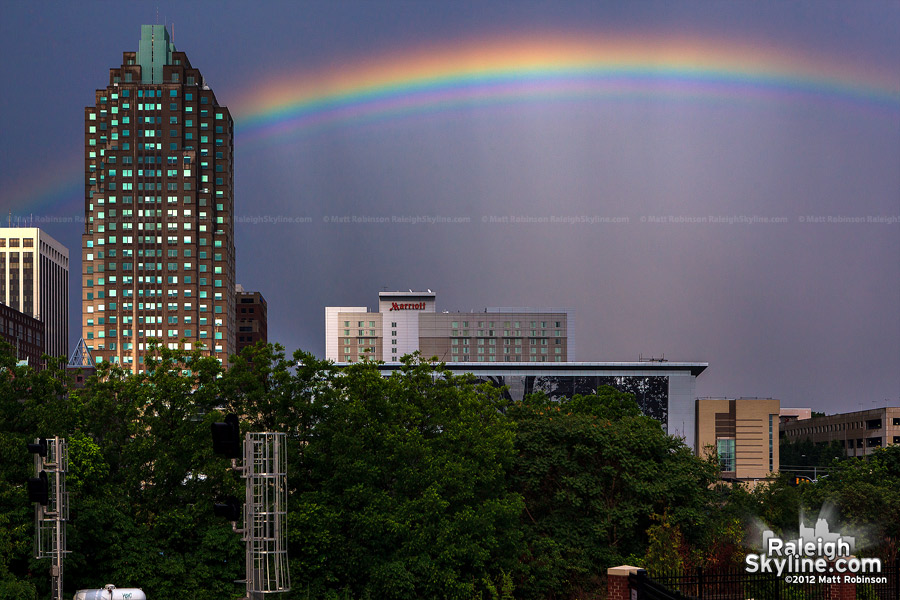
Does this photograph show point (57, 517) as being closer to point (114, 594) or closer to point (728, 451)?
point (114, 594)

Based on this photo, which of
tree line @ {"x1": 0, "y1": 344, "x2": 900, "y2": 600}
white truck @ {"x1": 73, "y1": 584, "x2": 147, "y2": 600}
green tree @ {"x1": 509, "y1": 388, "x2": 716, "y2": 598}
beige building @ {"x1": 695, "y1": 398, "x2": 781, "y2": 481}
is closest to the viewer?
white truck @ {"x1": 73, "y1": 584, "x2": 147, "y2": 600}

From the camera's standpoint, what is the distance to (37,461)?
30.7 metres

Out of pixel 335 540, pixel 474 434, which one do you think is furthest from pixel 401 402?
pixel 335 540

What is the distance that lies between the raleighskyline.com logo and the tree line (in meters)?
1.48

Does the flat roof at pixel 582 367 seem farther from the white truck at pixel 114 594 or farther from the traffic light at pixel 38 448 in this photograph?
the traffic light at pixel 38 448

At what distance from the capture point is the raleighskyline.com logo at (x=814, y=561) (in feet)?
92.9

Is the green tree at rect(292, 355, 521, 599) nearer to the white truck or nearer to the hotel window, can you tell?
the white truck

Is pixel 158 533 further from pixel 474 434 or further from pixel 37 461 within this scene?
pixel 474 434

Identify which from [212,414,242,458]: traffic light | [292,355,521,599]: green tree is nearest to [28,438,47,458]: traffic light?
[212,414,242,458]: traffic light

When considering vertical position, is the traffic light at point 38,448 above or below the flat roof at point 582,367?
above

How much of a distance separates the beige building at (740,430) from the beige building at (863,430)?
50.4 ft

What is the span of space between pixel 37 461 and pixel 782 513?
3870 centimetres

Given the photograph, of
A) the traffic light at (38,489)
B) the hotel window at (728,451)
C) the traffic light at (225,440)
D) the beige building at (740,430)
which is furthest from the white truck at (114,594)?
the hotel window at (728,451)

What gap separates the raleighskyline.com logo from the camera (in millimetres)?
28312
